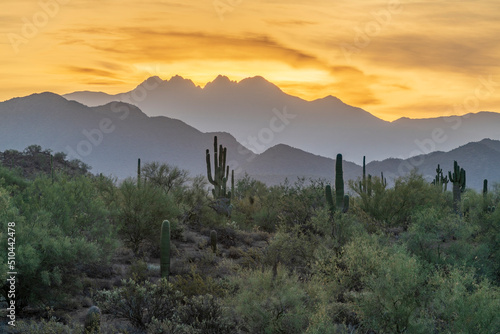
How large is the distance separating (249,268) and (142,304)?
559 centimetres

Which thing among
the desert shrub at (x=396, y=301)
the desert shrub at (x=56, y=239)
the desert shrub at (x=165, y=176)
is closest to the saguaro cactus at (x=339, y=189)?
the desert shrub at (x=56, y=239)

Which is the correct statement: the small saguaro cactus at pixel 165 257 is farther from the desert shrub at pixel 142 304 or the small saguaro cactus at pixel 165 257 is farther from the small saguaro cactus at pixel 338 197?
the small saguaro cactus at pixel 338 197

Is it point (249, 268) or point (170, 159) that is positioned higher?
point (170, 159)

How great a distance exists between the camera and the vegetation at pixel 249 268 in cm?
1062

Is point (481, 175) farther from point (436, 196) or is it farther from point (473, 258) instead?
point (473, 258)

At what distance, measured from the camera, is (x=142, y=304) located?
43.0 ft

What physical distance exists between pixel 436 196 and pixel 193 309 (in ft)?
68.7

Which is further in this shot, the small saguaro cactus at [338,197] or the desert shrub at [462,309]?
the small saguaro cactus at [338,197]

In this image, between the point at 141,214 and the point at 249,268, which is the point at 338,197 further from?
the point at 141,214

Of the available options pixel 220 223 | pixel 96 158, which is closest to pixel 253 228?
pixel 220 223

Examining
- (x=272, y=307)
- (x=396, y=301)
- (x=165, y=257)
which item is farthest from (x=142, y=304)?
(x=396, y=301)

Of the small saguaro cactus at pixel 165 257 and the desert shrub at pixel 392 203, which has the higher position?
the desert shrub at pixel 392 203

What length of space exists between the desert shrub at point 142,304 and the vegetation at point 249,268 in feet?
0.08

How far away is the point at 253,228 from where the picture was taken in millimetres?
29031
